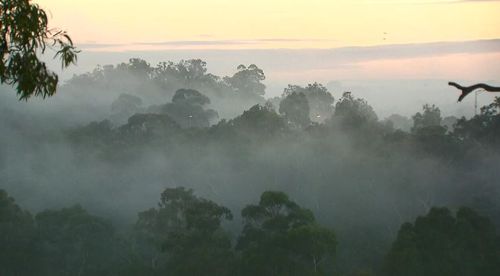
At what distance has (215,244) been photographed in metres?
59.8

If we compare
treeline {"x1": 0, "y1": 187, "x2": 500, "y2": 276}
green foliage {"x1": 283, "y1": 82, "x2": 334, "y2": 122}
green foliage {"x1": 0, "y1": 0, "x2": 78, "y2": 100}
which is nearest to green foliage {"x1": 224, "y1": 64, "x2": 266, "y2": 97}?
green foliage {"x1": 283, "y1": 82, "x2": 334, "y2": 122}

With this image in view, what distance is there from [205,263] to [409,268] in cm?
1273

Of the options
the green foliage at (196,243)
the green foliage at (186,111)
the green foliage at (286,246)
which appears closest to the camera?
the green foliage at (286,246)

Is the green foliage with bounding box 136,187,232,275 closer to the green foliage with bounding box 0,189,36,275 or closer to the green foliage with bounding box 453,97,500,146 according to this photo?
the green foliage with bounding box 0,189,36,275

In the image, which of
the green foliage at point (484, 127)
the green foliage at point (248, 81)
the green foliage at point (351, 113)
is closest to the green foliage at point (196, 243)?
the green foliage at point (484, 127)

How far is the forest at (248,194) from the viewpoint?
58000mm

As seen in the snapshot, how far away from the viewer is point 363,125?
101m

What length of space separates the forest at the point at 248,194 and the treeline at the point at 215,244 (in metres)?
0.10

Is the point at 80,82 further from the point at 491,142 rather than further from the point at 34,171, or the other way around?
the point at 491,142

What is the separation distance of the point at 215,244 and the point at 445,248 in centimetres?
1475

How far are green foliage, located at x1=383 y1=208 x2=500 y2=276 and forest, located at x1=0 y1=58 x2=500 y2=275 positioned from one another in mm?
97

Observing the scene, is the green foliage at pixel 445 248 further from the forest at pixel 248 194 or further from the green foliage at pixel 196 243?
the green foliage at pixel 196 243

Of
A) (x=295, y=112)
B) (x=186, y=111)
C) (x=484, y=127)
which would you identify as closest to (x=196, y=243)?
(x=484, y=127)

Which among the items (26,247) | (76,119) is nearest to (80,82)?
(76,119)
